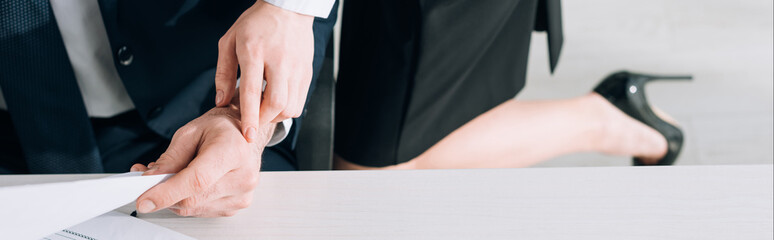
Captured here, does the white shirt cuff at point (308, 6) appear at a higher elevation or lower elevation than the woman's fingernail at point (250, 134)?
higher

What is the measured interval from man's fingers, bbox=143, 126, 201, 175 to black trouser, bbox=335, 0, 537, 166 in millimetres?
378

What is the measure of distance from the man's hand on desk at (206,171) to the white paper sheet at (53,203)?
3 cm

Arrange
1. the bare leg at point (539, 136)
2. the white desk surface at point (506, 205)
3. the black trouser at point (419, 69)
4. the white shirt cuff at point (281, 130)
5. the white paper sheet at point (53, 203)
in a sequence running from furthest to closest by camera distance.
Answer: the bare leg at point (539, 136)
the black trouser at point (419, 69)
the white shirt cuff at point (281, 130)
the white desk surface at point (506, 205)
the white paper sheet at point (53, 203)

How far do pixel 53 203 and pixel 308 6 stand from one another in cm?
30

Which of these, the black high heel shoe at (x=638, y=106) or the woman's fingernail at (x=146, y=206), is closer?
the woman's fingernail at (x=146, y=206)

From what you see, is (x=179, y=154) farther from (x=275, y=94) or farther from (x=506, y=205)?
(x=506, y=205)

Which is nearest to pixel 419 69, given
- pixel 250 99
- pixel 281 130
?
pixel 281 130

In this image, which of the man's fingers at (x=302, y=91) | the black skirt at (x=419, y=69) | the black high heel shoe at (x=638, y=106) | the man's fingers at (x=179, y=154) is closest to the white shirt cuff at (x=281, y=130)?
the man's fingers at (x=302, y=91)

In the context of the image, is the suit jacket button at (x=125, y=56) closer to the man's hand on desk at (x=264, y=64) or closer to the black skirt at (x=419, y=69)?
the man's hand on desk at (x=264, y=64)

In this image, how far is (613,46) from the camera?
62.5 inches

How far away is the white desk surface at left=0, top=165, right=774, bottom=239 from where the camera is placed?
47 centimetres

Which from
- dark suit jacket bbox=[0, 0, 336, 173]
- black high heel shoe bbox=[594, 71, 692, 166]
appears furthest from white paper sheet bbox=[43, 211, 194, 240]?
black high heel shoe bbox=[594, 71, 692, 166]

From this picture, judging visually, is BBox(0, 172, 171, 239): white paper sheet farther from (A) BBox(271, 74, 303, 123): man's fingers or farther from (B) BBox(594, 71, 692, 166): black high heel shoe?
(B) BBox(594, 71, 692, 166): black high heel shoe

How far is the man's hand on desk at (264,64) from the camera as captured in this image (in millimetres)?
488
